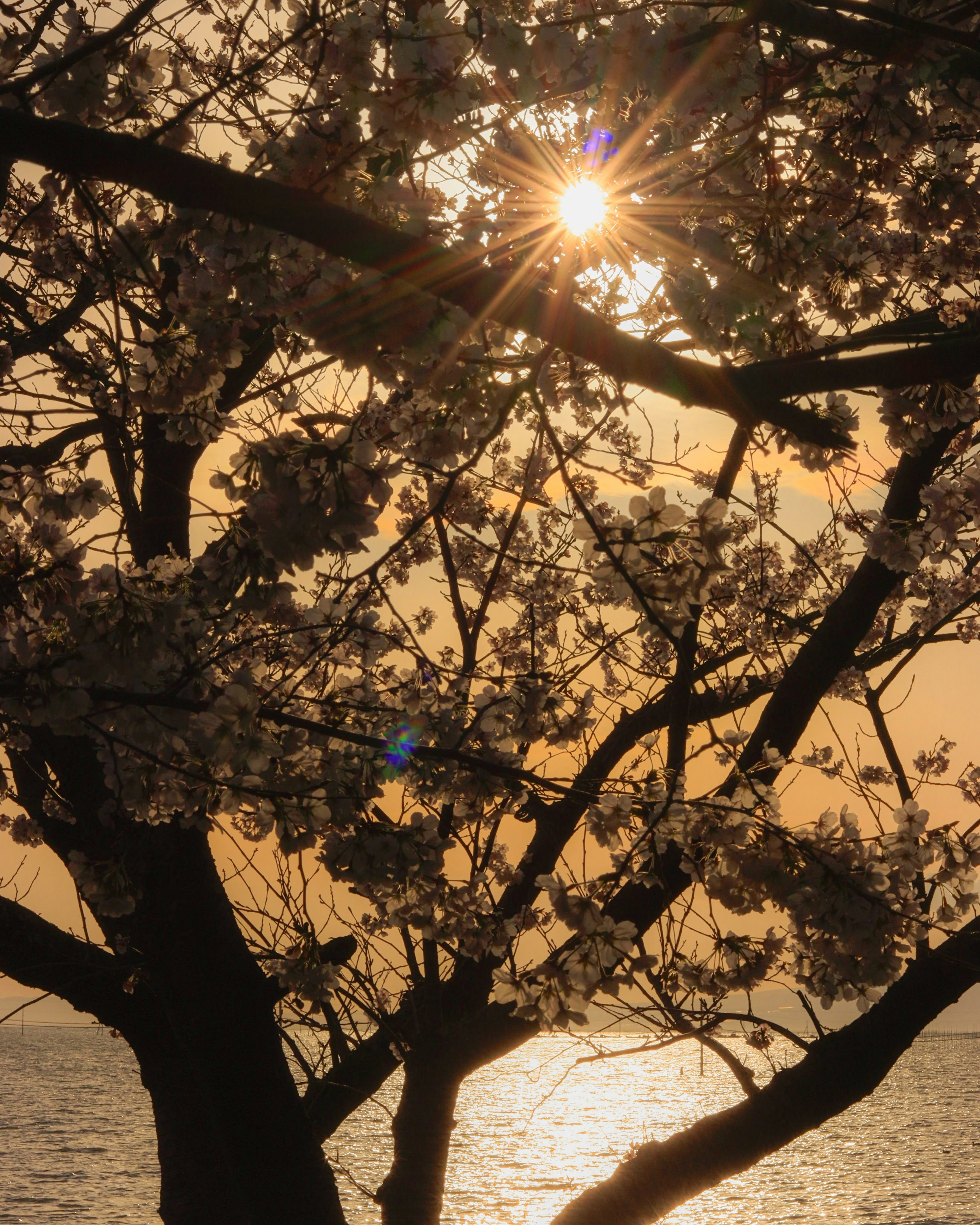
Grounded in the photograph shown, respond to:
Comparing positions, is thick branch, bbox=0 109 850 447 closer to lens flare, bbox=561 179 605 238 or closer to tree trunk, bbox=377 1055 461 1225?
lens flare, bbox=561 179 605 238

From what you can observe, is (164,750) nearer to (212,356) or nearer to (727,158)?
(212,356)

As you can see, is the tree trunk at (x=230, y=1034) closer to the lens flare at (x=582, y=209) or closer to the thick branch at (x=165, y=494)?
the thick branch at (x=165, y=494)

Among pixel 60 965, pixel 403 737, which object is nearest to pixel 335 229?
pixel 403 737

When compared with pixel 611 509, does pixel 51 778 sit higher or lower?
lower

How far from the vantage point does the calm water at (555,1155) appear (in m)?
43.5

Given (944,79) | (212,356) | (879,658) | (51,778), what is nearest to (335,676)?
(212,356)

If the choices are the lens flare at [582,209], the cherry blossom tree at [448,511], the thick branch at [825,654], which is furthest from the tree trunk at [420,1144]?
the lens flare at [582,209]

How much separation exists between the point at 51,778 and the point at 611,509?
343 cm

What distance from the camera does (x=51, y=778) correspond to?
5.52 meters

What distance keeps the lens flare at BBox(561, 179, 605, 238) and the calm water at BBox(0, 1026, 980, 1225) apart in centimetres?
312

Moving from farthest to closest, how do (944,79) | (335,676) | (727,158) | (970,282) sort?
(970,282)
(335,676)
(944,79)
(727,158)

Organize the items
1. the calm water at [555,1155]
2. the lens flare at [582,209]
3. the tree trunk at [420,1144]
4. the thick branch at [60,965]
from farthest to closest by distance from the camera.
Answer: the calm water at [555,1155]
the thick branch at [60,965]
the tree trunk at [420,1144]
the lens flare at [582,209]

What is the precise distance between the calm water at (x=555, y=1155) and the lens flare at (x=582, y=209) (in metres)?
3.12

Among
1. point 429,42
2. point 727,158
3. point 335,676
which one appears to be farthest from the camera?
point 335,676
